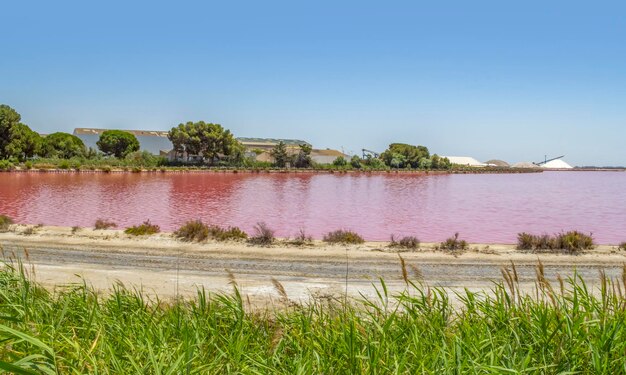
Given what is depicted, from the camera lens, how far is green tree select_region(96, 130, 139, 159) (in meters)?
88.3

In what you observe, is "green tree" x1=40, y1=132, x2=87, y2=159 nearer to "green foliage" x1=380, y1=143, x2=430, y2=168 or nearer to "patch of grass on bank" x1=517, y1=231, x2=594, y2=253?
"green foliage" x1=380, y1=143, x2=430, y2=168

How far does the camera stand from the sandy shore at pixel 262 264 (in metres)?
9.33

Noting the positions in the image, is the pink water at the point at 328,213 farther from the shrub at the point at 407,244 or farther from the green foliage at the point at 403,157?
the green foliage at the point at 403,157

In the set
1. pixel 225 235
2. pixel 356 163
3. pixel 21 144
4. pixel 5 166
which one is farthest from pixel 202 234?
pixel 356 163

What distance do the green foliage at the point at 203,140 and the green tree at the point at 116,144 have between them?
34.5 feet

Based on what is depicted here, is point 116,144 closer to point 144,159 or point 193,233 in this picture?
point 144,159

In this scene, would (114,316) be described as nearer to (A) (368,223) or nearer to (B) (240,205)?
(A) (368,223)

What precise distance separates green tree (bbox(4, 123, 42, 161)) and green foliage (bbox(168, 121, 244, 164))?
82.0 ft

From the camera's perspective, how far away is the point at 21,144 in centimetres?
6838

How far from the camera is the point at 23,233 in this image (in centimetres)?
1581

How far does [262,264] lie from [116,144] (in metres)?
88.8

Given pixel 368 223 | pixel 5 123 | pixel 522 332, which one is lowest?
pixel 368 223

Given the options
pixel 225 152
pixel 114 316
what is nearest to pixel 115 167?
pixel 225 152

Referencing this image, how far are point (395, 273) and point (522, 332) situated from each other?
7.06 meters
